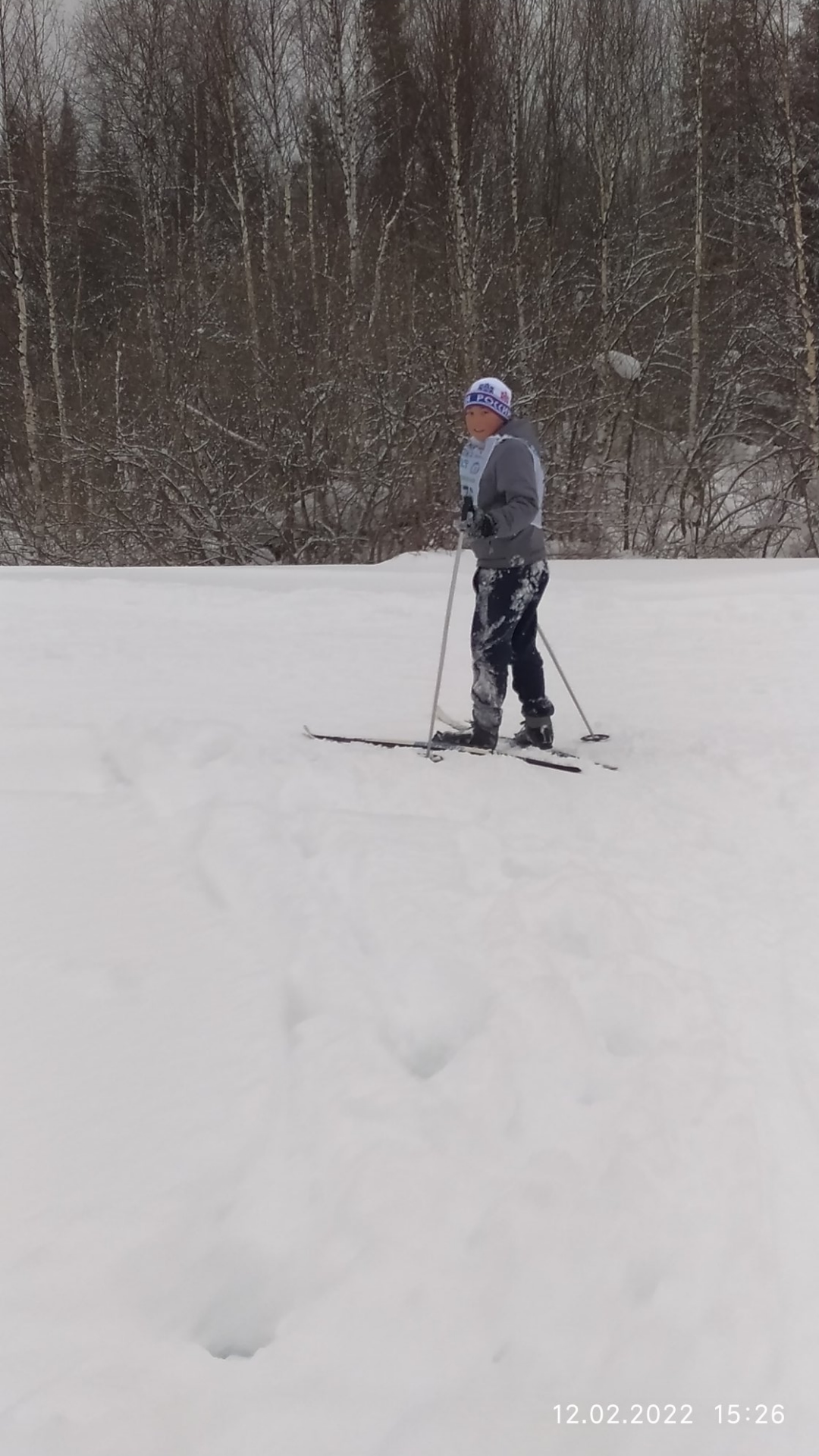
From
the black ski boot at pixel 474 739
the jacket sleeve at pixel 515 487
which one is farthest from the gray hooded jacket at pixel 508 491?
the black ski boot at pixel 474 739

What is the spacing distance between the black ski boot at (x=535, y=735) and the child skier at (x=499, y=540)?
27 cm

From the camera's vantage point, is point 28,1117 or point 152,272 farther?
point 152,272

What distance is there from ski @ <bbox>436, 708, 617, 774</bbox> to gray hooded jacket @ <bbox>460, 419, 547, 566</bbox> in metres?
0.84

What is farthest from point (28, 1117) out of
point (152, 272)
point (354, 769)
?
point (152, 272)

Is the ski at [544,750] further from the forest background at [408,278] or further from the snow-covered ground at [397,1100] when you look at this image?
the forest background at [408,278]

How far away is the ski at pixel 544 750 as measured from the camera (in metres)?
4.62

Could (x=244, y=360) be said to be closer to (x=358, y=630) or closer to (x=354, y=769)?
(x=358, y=630)

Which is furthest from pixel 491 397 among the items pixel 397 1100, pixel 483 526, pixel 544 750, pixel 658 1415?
pixel 658 1415

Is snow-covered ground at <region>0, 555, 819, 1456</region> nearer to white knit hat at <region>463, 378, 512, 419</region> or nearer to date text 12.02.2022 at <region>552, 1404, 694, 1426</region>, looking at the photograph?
date text 12.02.2022 at <region>552, 1404, 694, 1426</region>

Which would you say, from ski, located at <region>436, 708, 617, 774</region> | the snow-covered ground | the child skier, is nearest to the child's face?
the child skier

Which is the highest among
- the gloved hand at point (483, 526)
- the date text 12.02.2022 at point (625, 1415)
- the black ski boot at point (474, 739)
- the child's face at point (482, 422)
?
the child's face at point (482, 422)

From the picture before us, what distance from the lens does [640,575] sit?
10.5 meters

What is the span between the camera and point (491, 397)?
171 inches

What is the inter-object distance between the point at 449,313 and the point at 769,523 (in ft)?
19.3
